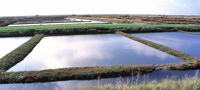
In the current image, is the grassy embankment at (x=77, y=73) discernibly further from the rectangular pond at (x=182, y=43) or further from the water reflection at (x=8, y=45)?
the rectangular pond at (x=182, y=43)

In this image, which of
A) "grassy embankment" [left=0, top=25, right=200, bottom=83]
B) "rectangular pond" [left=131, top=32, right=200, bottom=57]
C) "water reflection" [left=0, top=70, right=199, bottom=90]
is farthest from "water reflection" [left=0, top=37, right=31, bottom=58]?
"rectangular pond" [left=131, top=32, right=200, bottom=57]

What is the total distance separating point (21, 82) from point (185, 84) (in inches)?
217

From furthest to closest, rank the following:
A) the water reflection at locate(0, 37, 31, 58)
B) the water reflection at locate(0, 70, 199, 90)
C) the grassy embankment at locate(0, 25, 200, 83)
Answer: the water reflection at locate(0, 37, 31, 58), the grassy embankment at locate(0, 25, 200, 83), the water reflection at locate(0, 70, 199, 90)

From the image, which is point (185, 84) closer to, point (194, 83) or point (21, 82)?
point (194, 83)

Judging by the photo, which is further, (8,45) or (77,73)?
(8,45)

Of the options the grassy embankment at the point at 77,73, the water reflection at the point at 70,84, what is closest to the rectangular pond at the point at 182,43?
the grassy embankment at the point at 77,73

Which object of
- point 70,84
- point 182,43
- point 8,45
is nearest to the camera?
point 70,84

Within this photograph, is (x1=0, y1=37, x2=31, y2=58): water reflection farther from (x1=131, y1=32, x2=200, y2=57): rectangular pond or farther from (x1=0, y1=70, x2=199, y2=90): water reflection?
(x1=131, y1=32, x2=200, y2=57): rectangular pond

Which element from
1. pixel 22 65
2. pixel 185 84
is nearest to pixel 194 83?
pixel 185 84

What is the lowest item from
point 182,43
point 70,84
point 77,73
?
point 70,84

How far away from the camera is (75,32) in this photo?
1789cm

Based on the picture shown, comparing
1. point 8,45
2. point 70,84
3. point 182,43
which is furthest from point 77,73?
point 182,43

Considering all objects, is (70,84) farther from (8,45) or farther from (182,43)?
(182,43)

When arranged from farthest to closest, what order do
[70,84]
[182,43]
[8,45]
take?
1. [182,43]
2. [8,45]
3. [70,84]
